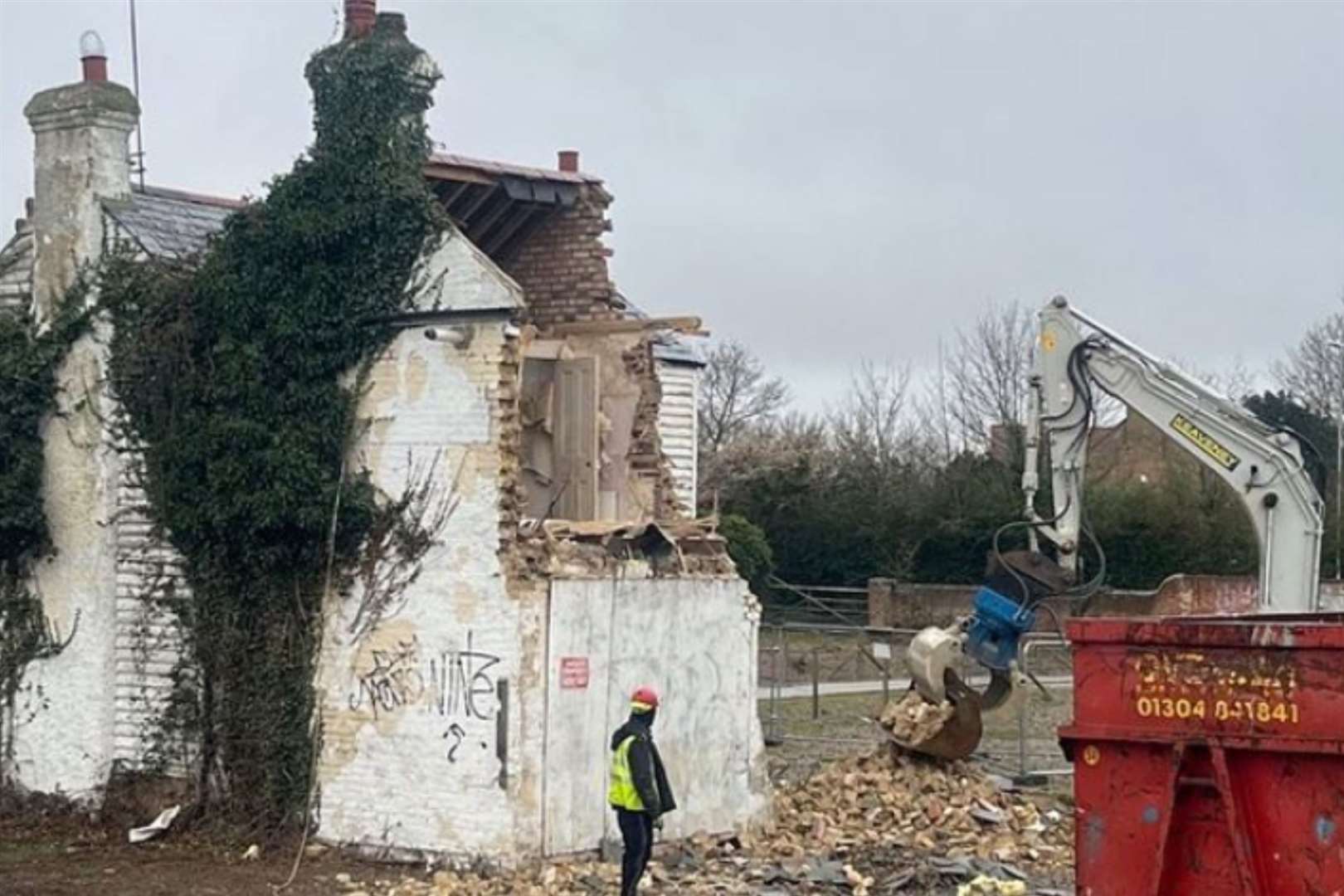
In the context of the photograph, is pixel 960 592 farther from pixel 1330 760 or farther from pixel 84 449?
pixel 1330 760

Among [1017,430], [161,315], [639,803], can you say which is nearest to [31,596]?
[161,315]

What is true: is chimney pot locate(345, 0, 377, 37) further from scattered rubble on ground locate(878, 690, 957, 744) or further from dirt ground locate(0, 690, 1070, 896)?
scattered rubble on ground locate(878, 690, 957, 744)

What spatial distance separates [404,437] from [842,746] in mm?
9810

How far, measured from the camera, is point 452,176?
19172 millimetres

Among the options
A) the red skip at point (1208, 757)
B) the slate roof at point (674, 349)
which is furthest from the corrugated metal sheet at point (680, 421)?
the red skip at point (1208, 757)

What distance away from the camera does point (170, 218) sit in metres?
20.3

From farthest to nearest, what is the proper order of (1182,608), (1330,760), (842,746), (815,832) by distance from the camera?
(1182,608) → (842,746) → (815,832) → (1330,760)

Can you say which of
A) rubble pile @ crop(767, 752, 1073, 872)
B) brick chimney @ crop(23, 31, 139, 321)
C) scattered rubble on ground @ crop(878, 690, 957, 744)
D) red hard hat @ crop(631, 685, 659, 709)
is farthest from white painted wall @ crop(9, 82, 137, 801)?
scattered rubble on ground @ crop(878, 690, 957, 744)

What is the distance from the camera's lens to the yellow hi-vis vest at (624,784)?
1570 centimetres

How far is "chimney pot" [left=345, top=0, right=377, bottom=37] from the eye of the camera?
1845 cm

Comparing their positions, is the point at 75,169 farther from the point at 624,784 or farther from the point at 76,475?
the point at 624,784

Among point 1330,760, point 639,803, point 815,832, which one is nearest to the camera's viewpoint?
point 1330,760

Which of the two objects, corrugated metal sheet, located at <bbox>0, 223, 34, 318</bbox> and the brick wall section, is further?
corrugated metal sheet, located at <bbox>0, 223, 34, 318</bbox>

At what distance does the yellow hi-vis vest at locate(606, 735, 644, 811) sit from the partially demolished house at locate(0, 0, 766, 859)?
1.36 metres
